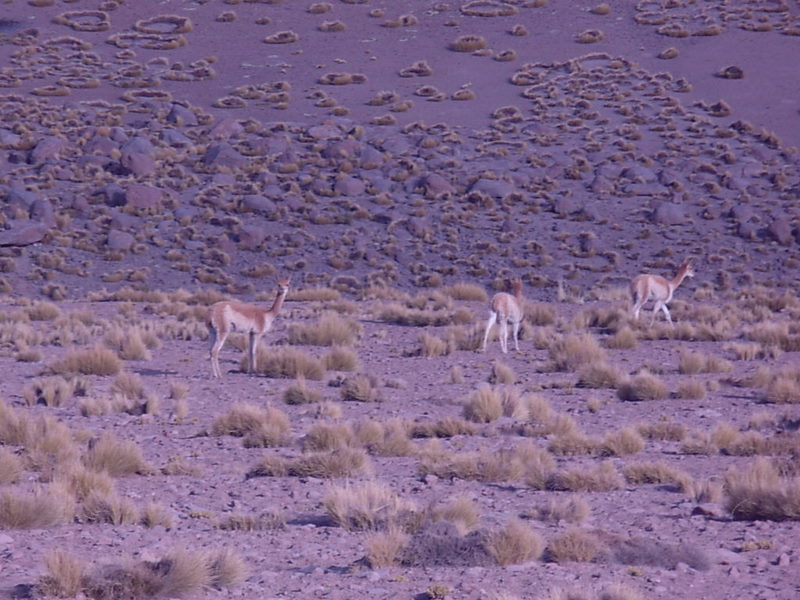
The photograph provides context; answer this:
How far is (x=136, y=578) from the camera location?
710cm

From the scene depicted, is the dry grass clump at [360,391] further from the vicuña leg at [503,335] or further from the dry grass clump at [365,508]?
the dry grass clump at [365,508]

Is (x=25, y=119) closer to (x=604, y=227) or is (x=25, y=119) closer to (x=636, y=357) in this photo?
(x=604, y=227)

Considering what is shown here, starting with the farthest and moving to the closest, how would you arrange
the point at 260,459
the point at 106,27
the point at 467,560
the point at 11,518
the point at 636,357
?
the point at 106,27, the point at 636,357, the point at 260,459, the point at 11,518, the point at 467,560

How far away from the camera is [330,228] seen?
41.2m

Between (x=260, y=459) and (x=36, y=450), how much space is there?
225 centimetres

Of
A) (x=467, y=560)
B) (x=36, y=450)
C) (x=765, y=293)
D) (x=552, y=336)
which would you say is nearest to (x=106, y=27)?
(x=765, y=293)

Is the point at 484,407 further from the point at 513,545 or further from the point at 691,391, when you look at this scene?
the point at 513,545

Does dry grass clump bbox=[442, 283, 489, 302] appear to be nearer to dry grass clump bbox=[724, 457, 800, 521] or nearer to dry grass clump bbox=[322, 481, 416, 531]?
dry grass clump bbox=[724, 457, 800, 521]

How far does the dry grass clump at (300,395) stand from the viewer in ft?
52.3

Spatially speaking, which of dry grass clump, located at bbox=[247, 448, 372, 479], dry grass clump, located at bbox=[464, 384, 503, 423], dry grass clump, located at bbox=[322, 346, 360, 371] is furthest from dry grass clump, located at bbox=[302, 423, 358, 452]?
dry grass clump, located at bbox=[322, 346, 360, 371]

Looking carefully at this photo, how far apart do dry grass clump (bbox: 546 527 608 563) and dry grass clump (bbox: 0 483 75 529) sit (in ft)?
12.6

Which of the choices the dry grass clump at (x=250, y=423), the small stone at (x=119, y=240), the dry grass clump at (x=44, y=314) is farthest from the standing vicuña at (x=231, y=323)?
the small stone at (x=119, y=240)

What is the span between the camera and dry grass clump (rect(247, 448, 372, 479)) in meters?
11.0

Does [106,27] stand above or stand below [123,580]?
below
